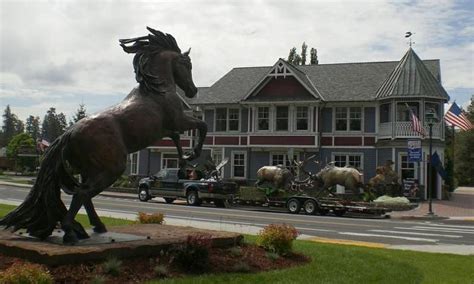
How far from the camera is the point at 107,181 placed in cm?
850

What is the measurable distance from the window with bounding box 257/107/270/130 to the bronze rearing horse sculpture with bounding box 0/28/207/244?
104 feet

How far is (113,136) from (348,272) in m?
4.37

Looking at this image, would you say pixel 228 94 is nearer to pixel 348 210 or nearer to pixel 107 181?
pixel 348 210

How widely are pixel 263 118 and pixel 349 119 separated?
6375 millimetres

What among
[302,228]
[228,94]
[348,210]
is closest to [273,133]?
A: [228,94]

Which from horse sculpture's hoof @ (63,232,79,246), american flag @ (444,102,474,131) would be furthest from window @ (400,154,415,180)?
horse sculpture's hoof @ (63,232,79,246)

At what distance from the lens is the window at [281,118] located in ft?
133

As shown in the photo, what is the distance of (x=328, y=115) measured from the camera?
39.8 metres

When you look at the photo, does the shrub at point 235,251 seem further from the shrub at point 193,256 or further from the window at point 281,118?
the window at point 281,118

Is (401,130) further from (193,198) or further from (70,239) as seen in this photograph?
(70,239)

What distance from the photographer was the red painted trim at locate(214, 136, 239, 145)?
1668 inches

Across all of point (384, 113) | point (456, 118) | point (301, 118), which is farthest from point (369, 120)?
point (456, 118)

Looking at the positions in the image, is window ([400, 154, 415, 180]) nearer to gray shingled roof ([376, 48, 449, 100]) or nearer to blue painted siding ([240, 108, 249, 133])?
gray shingled roof ([376, 48, 449, 100])

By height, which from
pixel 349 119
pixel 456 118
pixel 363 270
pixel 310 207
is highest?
pixel 349 119
